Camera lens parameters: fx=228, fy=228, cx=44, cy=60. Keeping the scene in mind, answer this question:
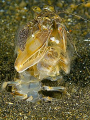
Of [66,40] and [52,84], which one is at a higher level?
[66,40]

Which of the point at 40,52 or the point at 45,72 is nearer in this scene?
the point at 40,52

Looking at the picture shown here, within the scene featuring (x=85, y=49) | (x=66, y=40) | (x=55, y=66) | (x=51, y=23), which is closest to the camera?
(x=51, y=23)

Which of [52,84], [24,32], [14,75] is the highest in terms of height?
[24,32]

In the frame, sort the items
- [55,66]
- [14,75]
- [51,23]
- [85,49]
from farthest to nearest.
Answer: [85,49]
[14,75]
[55,66]
[51,23]

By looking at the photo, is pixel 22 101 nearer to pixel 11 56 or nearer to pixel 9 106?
pixel 9 106

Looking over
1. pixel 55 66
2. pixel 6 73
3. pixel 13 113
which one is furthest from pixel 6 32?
pixel 13 113

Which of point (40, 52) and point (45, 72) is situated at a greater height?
point (40, 52)

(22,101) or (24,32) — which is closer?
(24,32)
